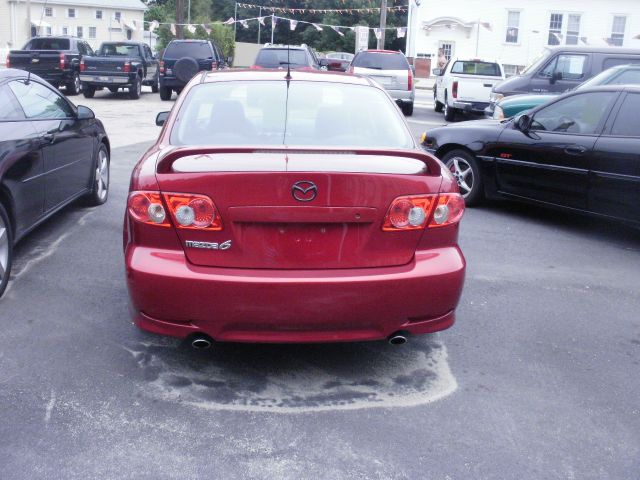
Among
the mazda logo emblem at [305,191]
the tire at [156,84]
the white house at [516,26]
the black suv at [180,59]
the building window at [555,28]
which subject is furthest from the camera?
the building window at [555,28]

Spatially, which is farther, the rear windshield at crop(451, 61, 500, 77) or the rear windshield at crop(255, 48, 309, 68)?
the rear windshield at crop(255, 48, 309, 68)

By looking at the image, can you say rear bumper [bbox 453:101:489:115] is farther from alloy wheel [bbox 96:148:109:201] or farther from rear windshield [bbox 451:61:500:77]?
alloy wheel [bbox 96:148:109:201]

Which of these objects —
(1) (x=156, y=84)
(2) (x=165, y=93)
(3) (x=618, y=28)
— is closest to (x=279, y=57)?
(2) (x=165, y=93)

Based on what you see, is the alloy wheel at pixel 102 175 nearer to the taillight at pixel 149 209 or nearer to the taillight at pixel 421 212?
the taillight at pixel 149 209

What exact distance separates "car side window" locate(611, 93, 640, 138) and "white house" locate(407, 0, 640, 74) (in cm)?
3377

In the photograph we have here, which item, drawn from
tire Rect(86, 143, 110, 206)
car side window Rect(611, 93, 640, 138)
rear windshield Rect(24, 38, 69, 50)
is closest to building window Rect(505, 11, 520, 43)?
rear windshield Rect(24, 38, 69, 50)

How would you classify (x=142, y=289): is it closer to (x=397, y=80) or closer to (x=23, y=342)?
(x=23, y=342)

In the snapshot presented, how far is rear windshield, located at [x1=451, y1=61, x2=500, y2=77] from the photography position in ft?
66.0

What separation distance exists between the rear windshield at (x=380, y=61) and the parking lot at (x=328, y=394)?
15.3 metres

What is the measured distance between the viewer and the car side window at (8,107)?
556cm

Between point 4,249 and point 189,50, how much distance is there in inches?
752

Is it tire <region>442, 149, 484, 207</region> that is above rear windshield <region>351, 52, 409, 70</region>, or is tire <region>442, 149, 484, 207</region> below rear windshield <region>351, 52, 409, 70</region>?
below

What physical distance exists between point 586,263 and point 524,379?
2.70 meters

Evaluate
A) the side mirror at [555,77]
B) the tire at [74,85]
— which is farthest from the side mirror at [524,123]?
the tire at [74,85]
